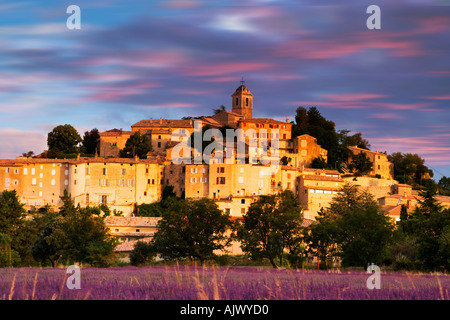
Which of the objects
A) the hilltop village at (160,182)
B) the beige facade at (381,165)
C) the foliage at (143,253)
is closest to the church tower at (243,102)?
the beige facade at (381,165)

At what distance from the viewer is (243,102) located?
112 metres

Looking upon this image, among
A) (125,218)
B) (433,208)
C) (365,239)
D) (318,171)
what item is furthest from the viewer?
(318,171)

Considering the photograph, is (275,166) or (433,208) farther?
(275,166)

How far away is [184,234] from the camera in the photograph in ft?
130

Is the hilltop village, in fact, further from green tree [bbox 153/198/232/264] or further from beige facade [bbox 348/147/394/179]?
green tree [bbox 153/198/232/264]

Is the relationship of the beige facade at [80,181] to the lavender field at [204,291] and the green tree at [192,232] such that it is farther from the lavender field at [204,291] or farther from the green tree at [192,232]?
the lavender field at [204,291]

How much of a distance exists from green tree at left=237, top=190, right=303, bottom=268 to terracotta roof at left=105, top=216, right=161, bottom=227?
84.7 feet

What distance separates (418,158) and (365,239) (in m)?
69.3

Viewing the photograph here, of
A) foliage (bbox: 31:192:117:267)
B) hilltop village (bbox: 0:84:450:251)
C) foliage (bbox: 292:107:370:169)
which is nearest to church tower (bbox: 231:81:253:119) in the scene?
foliage (bbox: 292:107:370:169)

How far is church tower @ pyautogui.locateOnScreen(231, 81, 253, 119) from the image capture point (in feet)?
364

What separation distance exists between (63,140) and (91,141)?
5.76 m

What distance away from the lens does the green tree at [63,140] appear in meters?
88.6
